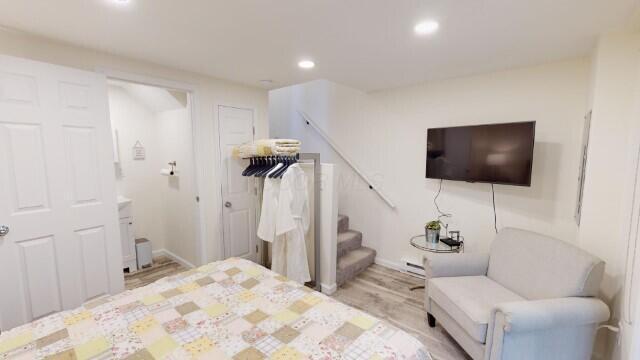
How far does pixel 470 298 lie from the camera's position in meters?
1.90

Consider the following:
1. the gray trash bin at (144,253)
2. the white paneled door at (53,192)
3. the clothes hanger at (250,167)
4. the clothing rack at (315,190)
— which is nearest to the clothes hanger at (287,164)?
the clothing rack at (315,190)

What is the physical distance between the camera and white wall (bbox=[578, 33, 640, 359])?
1.66 metres

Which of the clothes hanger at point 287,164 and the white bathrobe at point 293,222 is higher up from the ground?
the clothes hanger at point 287,164

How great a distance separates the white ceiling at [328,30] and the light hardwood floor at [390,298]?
2221 millimetres

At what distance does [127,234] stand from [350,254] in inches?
104

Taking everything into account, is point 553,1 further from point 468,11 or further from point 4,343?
point 4,343

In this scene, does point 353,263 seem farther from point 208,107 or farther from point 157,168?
point 157,168

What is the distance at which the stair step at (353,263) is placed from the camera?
299 centimetres

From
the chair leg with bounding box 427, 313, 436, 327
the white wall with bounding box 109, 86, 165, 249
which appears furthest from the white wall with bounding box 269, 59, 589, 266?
the white wall with bounding box 109, 86, 165, 249

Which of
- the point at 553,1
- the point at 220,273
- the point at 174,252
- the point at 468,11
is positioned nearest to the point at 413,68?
the point at 468,11

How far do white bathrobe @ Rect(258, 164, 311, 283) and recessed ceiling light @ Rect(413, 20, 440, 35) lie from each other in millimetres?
1474

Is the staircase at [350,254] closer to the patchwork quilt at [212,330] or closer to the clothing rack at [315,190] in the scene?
the clothing rack at [315,190]

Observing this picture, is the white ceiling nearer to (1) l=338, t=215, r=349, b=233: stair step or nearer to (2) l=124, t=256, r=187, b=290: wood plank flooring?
(1) l=338, t=215, r=349, b=233: stair step

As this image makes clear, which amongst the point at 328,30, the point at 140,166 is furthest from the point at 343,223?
the point at 140,166
